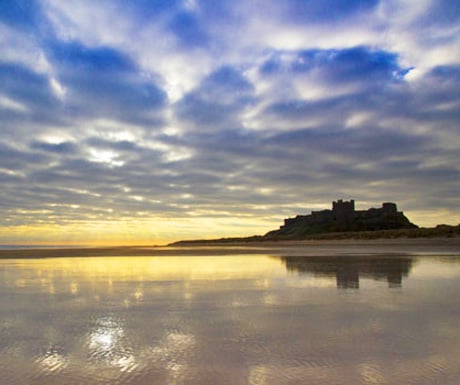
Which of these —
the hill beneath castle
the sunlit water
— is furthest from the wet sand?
the hill beneath castle

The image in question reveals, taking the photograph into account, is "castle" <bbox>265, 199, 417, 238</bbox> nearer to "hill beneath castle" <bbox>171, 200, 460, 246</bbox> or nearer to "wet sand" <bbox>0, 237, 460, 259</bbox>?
"hill beneath castle" <bbox>171, 200, 460, 246</bbox>

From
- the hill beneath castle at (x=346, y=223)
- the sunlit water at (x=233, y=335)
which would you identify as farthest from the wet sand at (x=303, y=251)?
the hill beneath castle at (x=346, y=223)

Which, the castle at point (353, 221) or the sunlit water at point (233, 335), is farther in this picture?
the castle at point (353, 221)

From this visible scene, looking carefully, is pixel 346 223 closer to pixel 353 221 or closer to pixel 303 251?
pixel 353 221

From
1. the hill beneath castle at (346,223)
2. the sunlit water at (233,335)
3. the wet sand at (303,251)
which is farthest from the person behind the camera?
the hill beneath castle at (346,223)

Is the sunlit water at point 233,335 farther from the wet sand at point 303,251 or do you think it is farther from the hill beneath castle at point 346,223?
the hill beneath castle at point 346,223

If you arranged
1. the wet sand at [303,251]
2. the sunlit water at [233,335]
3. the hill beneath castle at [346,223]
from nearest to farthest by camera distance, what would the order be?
1. the sunlit water at [233,335]
2. the wet sand at [303,251]
3. the hill beneath castle at [346,223]

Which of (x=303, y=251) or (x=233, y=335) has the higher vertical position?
(x=303, y=251)

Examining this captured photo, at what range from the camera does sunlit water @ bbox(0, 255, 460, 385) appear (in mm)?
4203

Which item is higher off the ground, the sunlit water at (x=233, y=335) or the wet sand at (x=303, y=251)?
the wet sand at (x=303, y=251)

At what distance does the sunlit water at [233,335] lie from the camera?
4.20 metres

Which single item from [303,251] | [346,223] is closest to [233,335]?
[303,251]

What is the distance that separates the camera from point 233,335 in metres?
5.73

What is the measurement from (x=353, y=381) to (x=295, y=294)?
17.6ft
